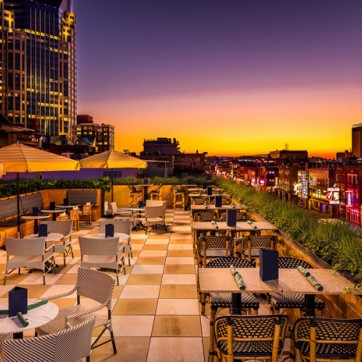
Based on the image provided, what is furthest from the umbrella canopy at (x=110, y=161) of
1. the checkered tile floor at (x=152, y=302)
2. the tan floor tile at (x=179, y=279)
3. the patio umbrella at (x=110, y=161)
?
the tan floor tile at (x=179, y=279)

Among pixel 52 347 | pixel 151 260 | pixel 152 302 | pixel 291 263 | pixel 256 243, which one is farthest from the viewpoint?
pixel 151 260

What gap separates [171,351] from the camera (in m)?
4.33

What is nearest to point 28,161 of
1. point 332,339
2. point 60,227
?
point 60,227

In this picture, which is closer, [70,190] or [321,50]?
[70,190]

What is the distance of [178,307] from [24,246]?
108 inches

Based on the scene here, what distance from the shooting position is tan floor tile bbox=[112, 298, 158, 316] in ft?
17.9

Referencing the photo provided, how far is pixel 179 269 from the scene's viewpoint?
25.2 feet

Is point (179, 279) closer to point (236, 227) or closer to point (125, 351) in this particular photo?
point (236, 227)

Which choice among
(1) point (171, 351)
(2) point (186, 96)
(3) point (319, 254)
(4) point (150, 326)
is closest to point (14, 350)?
(1) point (171, 351)

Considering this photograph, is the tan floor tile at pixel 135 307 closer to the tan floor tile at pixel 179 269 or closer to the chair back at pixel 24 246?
the tan floor tile at pixel 179 269

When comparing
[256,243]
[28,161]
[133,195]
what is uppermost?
[28,161]

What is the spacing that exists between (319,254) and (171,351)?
2000 millimetres

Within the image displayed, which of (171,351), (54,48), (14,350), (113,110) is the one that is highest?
(54,48)

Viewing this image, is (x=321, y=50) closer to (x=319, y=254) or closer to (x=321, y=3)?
(x=321, y=3)
